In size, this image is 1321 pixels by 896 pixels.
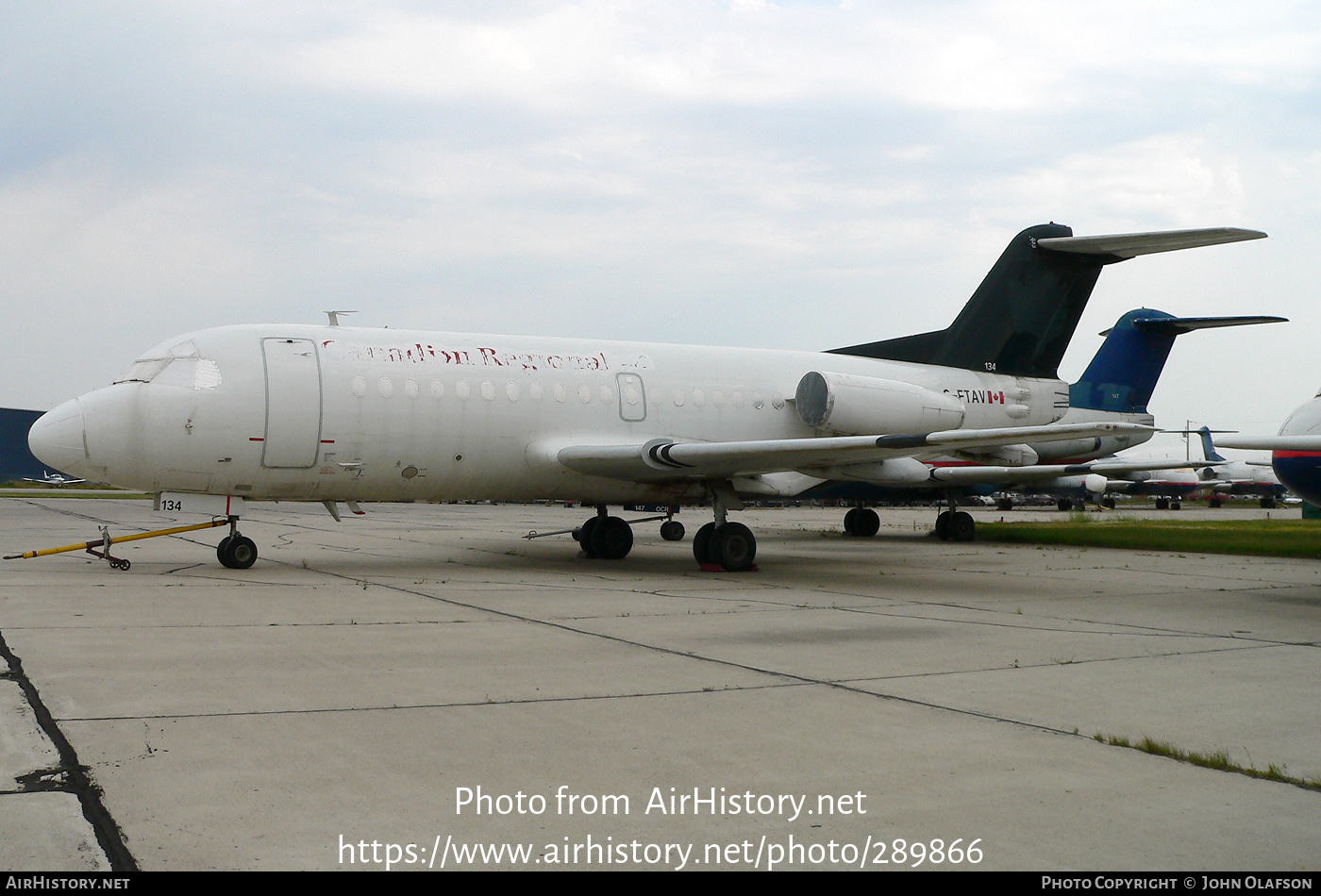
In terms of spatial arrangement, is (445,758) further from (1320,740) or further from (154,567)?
(154,567)

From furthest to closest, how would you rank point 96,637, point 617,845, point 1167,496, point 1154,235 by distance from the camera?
point 1167,496
point 1154,235
point 96,637
point 617,845

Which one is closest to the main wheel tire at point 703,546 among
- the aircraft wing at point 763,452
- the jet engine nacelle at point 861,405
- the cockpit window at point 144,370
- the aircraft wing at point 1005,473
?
the aircraft wing at point 763,452

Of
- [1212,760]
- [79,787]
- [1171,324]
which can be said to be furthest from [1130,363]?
[79,787]

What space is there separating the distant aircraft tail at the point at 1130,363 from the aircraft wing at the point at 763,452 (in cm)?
991

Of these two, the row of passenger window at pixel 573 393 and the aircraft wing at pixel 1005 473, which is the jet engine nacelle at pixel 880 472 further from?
the aircraft wing at pixel 1005 473

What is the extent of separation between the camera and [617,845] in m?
3.47

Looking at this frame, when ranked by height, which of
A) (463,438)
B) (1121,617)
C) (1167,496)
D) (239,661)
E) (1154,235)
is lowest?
(1167,496)

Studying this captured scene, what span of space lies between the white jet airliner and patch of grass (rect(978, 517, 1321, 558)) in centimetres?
489

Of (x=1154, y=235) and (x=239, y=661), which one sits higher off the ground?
(x=1154, y=235)

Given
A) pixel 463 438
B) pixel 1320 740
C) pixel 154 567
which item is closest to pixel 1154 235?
pixel 463 438

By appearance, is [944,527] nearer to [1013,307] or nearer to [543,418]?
[1013,307]

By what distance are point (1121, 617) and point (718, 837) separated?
292 inches

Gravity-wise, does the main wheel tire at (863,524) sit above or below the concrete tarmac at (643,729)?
below

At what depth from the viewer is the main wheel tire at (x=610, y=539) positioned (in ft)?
53.8
